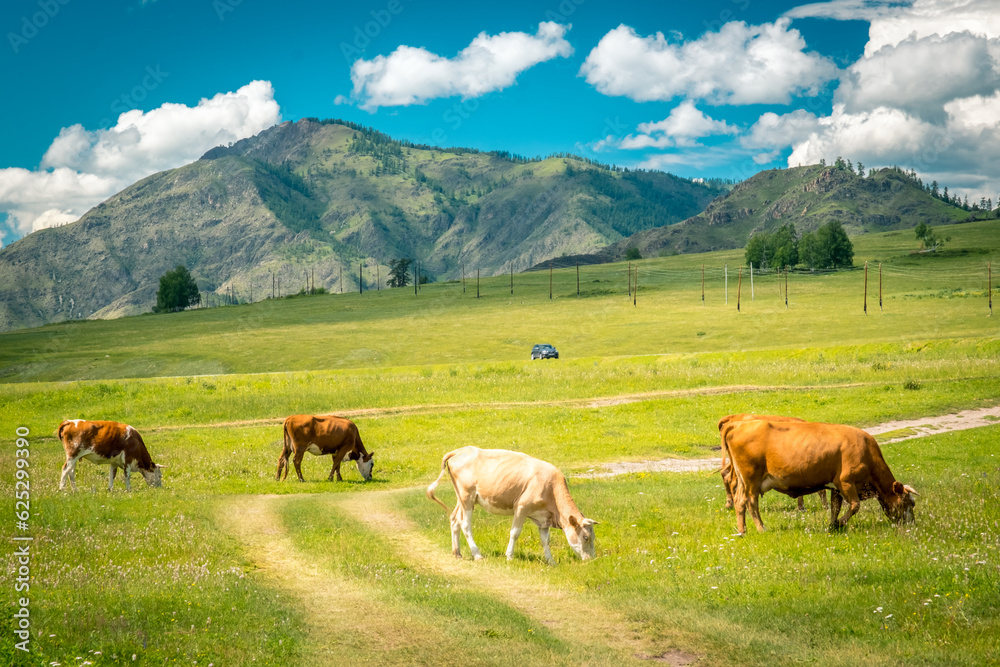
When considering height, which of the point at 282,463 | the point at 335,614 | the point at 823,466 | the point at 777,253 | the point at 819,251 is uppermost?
the point at 819,251

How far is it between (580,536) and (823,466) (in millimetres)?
5472

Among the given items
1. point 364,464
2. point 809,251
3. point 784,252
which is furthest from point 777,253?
point 364,464

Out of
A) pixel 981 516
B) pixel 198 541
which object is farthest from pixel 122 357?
pixel 981 516

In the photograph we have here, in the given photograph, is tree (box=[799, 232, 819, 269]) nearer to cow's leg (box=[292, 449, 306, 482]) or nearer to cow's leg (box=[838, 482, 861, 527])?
cow's leg (box=[292, 449, 306, 482])

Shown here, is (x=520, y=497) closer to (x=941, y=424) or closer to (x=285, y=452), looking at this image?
(x=285, y=452)

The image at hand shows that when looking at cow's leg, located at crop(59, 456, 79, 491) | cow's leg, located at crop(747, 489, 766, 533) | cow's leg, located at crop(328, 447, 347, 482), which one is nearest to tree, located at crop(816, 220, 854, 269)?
cow's leg, located at crop(328, 447, 347, 482)

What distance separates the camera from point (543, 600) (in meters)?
13.3

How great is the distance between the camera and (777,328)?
103 m

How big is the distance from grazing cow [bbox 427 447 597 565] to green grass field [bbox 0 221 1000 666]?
0.63m

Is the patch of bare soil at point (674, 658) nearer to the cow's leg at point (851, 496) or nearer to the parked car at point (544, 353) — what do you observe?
the cow's leg at point (851, 496)

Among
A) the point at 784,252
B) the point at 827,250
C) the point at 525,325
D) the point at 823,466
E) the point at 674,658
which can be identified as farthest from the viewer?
the point at 827,250

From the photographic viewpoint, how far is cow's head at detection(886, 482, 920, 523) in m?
16.3

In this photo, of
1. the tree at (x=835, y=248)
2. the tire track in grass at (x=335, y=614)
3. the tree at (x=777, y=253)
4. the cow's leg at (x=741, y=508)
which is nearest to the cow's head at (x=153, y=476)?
the tire track in grass at (x=335, y=614)

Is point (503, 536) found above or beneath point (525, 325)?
beneath
